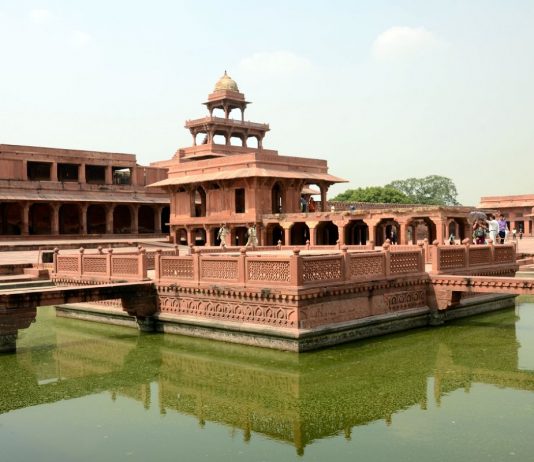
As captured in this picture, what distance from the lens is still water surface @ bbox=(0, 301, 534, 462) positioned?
319 inches

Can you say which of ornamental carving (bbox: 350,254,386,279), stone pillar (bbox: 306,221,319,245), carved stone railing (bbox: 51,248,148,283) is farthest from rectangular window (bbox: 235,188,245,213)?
ornamental carving (bbox: 350,254,386,279)

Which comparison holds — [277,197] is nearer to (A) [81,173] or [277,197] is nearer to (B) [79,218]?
(A) [81,173]

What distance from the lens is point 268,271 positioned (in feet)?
43.5

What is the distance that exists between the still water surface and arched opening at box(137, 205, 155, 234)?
3065cm

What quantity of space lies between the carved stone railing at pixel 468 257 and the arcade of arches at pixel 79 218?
927 inches

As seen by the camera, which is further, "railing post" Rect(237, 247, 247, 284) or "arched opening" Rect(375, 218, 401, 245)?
"arched opening" Rect(375, 218, 401, 245)

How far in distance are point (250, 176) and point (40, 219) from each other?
55.3ft

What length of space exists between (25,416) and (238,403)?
10.2 ft

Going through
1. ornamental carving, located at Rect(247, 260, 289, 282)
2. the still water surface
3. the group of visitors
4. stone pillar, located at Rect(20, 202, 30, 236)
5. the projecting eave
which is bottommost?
the still water surface

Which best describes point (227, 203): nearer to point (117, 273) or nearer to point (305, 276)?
point (117, 273)

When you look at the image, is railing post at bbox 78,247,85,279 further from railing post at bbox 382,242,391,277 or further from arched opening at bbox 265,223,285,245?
arched opening at bbox 265,223,285,245

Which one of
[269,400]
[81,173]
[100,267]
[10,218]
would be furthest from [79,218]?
[269,400]

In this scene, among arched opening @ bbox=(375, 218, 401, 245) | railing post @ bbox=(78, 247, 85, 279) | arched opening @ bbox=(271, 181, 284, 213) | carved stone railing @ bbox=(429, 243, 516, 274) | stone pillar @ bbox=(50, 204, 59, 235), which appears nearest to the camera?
carved stone railing @ bbox=(429, 243, 516, 274)

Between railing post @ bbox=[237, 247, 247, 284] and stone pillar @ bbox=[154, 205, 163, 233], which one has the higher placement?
stone pillar @ bbox=[154, 205, 163, 233]
